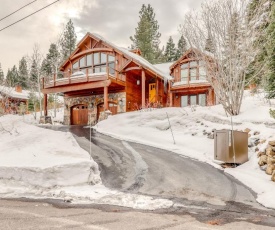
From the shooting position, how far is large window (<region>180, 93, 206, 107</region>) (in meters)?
25.9

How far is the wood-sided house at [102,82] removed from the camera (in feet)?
75.5

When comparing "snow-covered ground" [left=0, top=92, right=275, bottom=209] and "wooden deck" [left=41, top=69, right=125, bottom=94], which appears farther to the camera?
"wooden deck" [left=41, top=69, right=125, bottom=94]

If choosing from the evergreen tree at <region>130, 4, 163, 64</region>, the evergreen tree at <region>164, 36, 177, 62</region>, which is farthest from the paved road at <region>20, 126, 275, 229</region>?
the evergreen tree at <region>164, 36, 177, 62</region>

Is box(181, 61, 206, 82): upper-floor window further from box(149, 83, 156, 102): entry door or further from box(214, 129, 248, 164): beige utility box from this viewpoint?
box(214, 129, 248, 164): beige utility box

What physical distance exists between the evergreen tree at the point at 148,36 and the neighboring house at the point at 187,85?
20.5 metres

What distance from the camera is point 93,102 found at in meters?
25.5

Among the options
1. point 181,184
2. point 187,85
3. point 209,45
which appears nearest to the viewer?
point 181,184

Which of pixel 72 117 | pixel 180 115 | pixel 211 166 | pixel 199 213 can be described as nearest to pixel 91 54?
pixel 72 117

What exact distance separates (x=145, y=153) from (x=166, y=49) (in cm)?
4794

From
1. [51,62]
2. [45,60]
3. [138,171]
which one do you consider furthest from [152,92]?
[51,62]

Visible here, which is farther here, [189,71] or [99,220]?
[189,71]

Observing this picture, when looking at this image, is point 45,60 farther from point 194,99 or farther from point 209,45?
point 209,45

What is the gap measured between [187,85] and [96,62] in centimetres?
906

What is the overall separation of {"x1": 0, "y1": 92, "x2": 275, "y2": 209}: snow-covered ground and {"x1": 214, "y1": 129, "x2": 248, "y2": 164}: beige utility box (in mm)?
360
